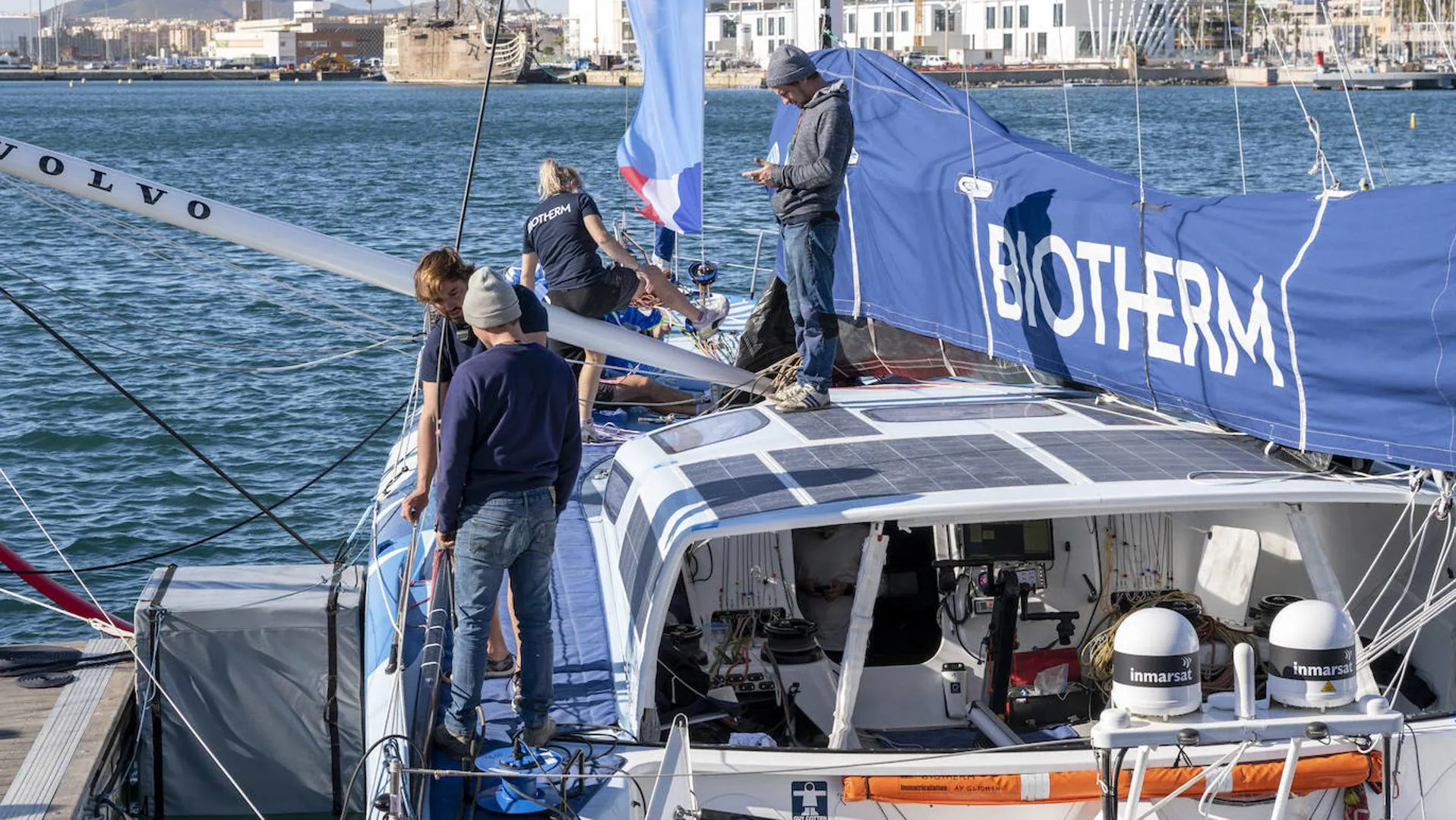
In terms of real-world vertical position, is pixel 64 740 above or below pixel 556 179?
below

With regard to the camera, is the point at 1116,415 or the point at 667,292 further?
the point at 667,292

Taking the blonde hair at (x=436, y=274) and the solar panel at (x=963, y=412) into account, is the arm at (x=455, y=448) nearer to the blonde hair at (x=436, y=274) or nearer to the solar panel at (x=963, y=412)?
the blonde hair at (x=436, y=274)

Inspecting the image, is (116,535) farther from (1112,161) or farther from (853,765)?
(1112,161)

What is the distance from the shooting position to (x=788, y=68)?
776 centimetres

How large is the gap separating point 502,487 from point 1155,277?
9.86 feet

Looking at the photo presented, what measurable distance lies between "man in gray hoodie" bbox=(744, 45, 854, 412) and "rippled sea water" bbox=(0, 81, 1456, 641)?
71.6 inches

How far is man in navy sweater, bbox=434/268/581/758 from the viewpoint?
17.4ft

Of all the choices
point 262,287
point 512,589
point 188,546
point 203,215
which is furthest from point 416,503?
point 262,287

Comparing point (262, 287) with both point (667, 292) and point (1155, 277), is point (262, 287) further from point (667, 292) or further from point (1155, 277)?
point (1155, 277)

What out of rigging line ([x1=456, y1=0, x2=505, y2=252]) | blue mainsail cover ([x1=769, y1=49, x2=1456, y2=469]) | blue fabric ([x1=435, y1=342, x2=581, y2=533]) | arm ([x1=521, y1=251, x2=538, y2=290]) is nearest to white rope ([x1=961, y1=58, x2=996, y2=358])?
blue mainsail cover ([x1=769, y1=49, x2=1456, y2=469])

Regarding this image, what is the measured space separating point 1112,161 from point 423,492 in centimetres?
3773

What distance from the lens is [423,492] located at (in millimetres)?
5953

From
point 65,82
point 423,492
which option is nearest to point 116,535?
point 423,492

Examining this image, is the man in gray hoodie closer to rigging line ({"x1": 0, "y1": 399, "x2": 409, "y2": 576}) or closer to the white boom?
the white boom
